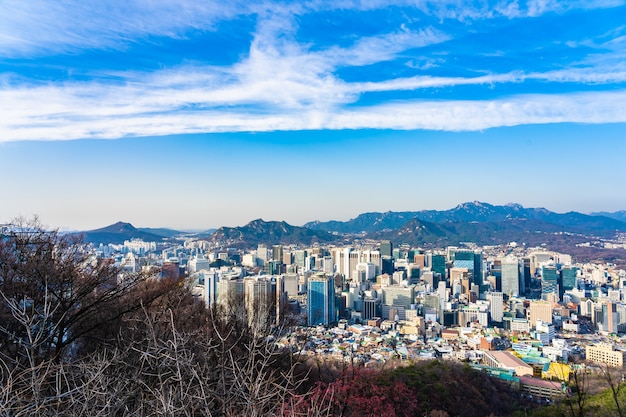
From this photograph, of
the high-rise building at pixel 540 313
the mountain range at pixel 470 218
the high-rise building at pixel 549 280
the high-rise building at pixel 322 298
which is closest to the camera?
the high-rise building at pixel 540 313

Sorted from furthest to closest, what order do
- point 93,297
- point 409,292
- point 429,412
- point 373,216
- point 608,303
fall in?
1. point 373,216
2. point 409,292
3. point 608,303
4. point 429,412
5. point 93,297

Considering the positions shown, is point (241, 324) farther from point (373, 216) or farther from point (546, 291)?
point (373, 216)

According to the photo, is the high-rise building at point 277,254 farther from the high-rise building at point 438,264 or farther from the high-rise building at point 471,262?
the high-rise building at point 471,262

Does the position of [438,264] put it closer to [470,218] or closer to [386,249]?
[386,249]

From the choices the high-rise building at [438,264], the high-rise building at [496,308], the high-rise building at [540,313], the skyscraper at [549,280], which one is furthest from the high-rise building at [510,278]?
the high-rise building at [540,313]

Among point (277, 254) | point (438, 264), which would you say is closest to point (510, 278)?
point (438, 264)

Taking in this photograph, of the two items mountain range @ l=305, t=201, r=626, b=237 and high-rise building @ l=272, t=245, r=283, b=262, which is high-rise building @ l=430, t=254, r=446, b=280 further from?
mountain range @ l=305, t=201, r=626, b=237

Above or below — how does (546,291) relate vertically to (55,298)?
below

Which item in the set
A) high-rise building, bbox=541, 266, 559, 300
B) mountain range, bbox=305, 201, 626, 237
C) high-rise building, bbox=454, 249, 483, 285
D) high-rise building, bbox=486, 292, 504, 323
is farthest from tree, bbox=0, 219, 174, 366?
mountain range, bbox=305, 201, 626, 237

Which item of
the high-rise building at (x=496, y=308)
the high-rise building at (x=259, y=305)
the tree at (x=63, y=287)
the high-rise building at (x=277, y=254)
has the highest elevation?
the tree at (x=63, y=287)

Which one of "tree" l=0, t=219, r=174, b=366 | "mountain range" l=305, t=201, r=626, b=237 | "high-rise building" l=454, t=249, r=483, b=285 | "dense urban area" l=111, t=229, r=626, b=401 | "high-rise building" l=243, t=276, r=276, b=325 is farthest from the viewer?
"mountain range" l=305, t=201, r=626, b=237

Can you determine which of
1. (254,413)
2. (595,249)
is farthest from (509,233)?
(254,413)
